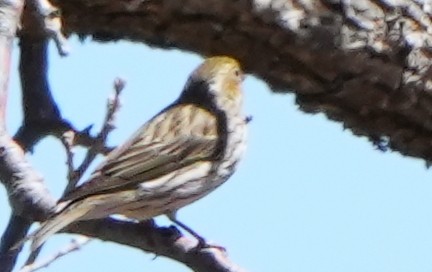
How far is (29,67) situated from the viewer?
4.79 m

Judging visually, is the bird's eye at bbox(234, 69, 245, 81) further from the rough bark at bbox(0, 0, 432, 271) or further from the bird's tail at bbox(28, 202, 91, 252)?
the bird's tail at bbox(28, 202, 91, 252)

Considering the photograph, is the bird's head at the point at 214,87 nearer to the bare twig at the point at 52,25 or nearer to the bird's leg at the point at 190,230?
the bird's leg at the point at 190,230

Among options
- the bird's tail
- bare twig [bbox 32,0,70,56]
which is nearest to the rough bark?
the bird's tail

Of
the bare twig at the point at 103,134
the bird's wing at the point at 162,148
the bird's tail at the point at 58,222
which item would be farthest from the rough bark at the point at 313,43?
the bare twig at the point at 103,134

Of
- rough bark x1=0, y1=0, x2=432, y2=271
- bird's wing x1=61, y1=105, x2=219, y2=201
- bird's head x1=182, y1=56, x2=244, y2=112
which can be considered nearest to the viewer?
rough bark x1=0, y1=0, x2=432, y2=271

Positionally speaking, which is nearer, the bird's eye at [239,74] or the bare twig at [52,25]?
the bare twig at [52,25]

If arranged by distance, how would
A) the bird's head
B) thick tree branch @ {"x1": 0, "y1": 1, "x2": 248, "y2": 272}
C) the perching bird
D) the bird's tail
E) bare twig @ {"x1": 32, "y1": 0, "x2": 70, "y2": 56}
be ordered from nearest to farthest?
1. bare twig @ {"x1": 32, "y1": 0, "x2": 70, "y2": 56}
2. thick tree branch @ {"x1": 0, "y1": 1, "x2": 248, "y2": 272}
3. the bird's tail
4. the perching bird
5. the bird's head

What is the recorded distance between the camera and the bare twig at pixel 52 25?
3371 millimetres

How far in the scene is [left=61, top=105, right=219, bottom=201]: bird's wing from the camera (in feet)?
17.3

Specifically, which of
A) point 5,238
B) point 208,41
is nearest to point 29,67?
point 208,41

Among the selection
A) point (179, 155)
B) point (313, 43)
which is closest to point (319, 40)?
point (313, 43)

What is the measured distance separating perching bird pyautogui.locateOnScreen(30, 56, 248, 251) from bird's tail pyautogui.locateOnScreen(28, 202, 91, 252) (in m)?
0.01

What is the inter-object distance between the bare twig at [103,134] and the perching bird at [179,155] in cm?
91

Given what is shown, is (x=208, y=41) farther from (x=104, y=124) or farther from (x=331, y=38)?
(x=104, y=124)
